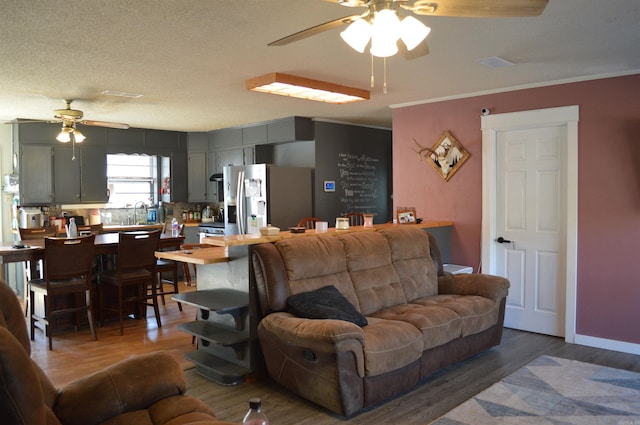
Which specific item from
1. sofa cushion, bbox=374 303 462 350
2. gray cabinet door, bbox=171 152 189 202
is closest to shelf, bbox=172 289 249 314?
sofa cushion, bbox=374 303 462 350

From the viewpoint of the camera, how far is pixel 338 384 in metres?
2.93

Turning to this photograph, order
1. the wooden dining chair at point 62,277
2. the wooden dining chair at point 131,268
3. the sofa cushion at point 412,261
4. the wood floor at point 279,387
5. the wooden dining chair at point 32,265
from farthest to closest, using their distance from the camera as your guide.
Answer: the wooden dining chair at point 32,265 → the wooden dining chair at point 131,268 → the wooden dining chair at point 62,277 → the sofa cushion at point 412,261 → the wood floor at point 279,387

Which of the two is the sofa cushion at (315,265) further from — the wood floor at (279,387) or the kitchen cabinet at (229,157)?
the kitchen cabinet at (229,157)

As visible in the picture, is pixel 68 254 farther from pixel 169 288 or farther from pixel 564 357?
pixel 564 357

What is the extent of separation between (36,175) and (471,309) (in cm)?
615

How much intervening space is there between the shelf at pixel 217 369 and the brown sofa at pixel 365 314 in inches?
10.6

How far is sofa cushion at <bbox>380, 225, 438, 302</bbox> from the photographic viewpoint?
4.31 metres

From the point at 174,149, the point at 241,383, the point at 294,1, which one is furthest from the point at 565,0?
the point at 174,149

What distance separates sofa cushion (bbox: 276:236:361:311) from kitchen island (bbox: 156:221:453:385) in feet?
0.62

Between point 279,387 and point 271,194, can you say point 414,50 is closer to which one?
point 279,387

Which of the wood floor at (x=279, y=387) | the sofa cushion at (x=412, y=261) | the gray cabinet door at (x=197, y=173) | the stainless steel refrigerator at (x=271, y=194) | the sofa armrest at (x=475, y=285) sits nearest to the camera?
the wood floor at (x=279, y=387)

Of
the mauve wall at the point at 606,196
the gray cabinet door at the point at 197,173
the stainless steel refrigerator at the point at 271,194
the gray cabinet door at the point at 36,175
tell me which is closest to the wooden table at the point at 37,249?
the stainless steel refrigerator at the point at 271,194

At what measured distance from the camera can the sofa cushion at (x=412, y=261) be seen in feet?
14.1

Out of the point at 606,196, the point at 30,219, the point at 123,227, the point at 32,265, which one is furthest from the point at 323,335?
the point at 30,219
